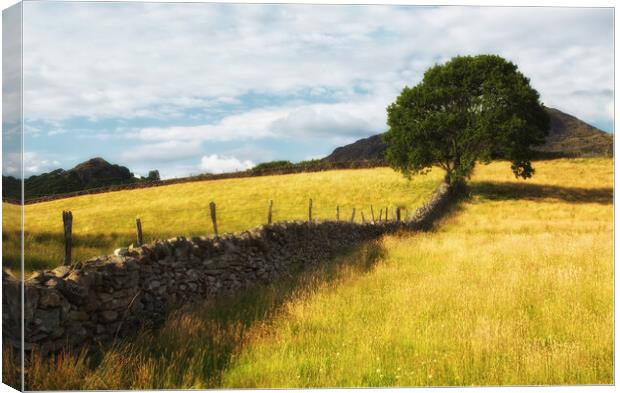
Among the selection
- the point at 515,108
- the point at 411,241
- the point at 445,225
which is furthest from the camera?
the point at 515,108

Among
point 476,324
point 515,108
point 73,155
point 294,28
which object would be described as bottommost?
point 476,324

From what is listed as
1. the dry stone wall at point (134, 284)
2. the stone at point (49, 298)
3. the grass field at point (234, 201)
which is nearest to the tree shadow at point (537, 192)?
the grass field at point (234, 201)

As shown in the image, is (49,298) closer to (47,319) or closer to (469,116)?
(47,319)

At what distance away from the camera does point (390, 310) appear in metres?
6.95

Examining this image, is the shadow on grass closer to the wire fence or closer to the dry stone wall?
the dry stone wall

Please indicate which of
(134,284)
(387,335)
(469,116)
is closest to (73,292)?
(134,284)

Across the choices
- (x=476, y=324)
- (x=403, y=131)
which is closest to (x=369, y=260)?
(x=476, y=324)

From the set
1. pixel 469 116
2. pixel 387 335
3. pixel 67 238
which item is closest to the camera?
pixel 387 335

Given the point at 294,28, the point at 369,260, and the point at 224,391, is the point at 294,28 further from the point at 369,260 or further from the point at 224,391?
the point at 369,260

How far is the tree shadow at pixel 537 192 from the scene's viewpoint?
31.1m

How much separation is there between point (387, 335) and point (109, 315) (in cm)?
325

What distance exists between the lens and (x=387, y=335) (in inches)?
227

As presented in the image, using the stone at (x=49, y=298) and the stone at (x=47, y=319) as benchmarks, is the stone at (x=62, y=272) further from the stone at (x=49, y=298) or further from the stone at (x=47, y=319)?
the stone at (x=47, y=319)

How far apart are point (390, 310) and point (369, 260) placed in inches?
196
